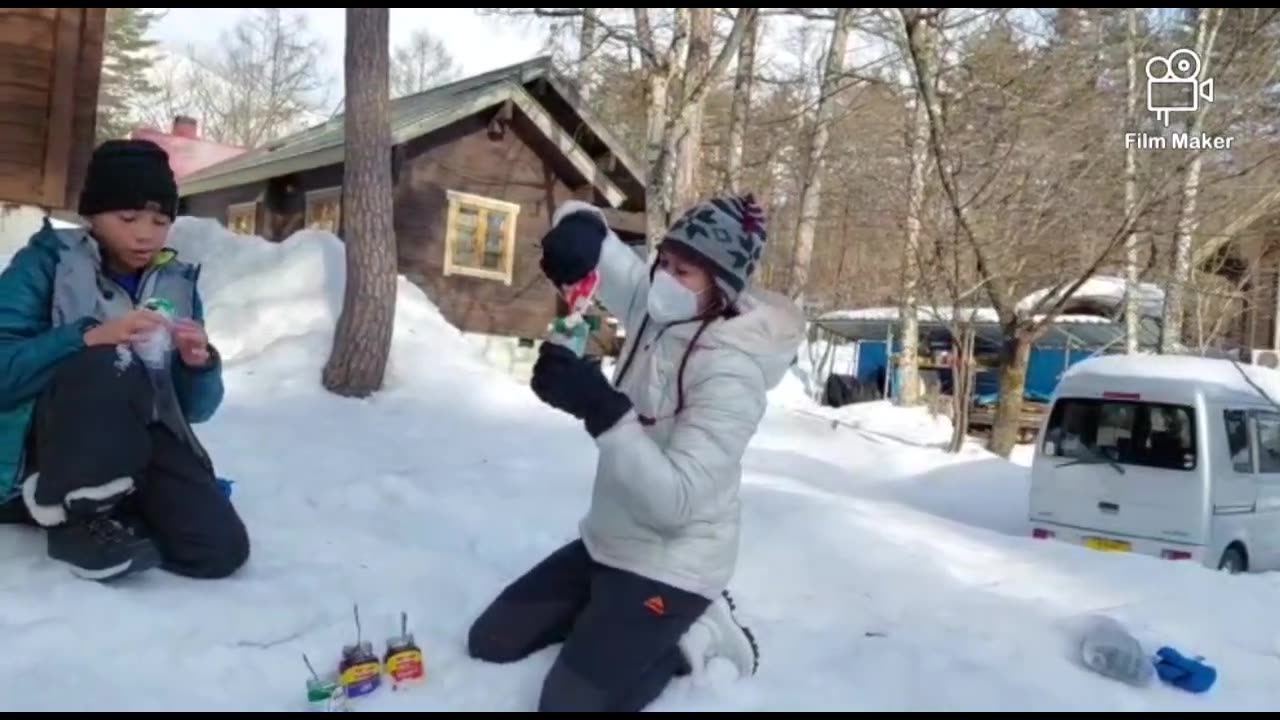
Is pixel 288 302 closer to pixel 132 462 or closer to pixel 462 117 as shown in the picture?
pixel 462 117

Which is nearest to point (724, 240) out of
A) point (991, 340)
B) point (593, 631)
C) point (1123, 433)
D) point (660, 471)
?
point (660, 471)

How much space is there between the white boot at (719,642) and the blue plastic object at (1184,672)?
1329mm

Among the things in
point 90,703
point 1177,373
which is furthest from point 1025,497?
point 90,703

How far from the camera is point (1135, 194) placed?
37.1ft

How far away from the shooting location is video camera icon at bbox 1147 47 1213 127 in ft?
40.5

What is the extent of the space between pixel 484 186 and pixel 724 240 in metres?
14.0

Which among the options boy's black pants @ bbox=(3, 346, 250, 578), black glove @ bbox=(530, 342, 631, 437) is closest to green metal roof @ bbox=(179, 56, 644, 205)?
boy's black pants @ bbox=(3, 346, 250, 578)

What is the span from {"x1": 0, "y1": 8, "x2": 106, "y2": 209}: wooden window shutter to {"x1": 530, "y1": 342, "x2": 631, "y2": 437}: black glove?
219 inches

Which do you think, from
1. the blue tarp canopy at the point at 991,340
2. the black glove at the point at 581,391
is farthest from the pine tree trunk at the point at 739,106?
the black glove at the point at 581,391

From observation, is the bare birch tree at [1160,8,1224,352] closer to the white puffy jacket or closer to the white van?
the white van

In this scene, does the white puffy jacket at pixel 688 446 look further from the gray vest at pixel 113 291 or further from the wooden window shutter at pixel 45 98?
the wooden window shutter at pixel 45 98

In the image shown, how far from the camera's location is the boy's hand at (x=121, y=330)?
295 cm

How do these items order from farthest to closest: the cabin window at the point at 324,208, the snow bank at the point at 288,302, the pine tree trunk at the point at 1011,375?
1. the cabin window at the point at 324,208
2. the pine tree trunk at the point at 1011,375
3. the snow bank at the point at 288,302

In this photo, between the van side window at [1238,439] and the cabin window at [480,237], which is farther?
the cabin window at [480,237]
